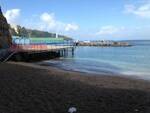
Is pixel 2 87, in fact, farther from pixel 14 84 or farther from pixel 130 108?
pixel 130 108

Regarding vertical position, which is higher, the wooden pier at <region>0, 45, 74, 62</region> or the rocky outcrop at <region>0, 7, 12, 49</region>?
the rocky outcrop at <region>0, 7, 12, 49</region>

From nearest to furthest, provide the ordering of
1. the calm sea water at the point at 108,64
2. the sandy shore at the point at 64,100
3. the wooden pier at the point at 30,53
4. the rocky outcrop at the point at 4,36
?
the sandy shore at the point at 64,100
the calm sea water at the point at 108,64
the wooden pier at the point at 30,53
the rocky outcrop at the point at 4,36

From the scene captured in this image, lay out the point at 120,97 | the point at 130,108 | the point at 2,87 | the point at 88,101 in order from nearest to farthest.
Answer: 1. the point at 130,108
2. the point at 88,101
3. the point at 120,97
4. the point at 2,87

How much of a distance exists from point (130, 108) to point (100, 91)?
3.73 metres

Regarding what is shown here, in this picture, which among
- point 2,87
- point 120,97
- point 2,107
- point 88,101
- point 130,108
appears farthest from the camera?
point 2,87

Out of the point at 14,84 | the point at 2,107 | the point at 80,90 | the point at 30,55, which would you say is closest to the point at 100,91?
the point at 80,90

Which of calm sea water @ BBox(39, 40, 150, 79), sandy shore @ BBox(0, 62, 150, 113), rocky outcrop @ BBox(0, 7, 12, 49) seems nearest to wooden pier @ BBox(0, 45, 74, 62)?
calm sea water @ BBox(39, 40, 150, 79)

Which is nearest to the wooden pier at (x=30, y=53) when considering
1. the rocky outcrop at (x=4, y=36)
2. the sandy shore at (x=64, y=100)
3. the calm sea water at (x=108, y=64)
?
the calm sea water at (x=108, y=64)

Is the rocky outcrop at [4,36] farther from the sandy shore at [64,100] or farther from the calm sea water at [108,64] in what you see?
the sandy shore at [64,100]

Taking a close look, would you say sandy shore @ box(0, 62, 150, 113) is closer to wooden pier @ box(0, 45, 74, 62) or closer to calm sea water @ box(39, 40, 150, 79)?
calm sea water @ box(39, 40, 150, 79)

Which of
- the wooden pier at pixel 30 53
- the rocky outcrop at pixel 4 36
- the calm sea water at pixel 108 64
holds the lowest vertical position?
the calm sea water at pixel 108 64

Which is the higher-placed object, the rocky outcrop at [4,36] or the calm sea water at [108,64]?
the rocky outcrop at [4,36]

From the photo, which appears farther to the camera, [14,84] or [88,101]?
Answer: [14,84]

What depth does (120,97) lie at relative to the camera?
14570mm
